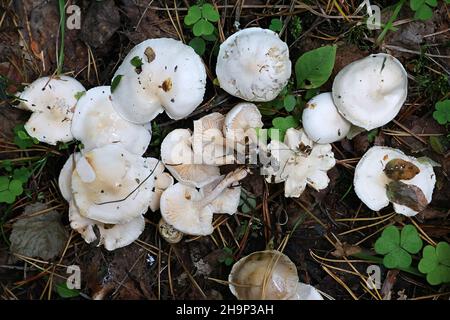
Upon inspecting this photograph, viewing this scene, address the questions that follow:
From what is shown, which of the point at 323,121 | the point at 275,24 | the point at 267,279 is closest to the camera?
the point at 267,279

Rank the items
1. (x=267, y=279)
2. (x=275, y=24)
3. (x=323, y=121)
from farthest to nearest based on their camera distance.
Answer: (x=275, y=24), (x=323, y=121), (x=267, y=279)

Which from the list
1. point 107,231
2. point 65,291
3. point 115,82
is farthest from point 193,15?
point 65,291

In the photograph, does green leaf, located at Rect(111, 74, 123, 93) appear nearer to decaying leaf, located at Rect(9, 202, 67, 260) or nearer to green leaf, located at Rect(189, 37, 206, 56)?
green leaf, located at Rect(189, 37, 206, 56)

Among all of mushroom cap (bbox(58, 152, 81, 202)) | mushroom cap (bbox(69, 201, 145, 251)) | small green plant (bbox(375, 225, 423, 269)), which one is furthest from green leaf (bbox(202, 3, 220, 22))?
small green plant (bbox(375, 225, 423, 269))

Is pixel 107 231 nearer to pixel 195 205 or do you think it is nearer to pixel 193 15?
pixel 195 205

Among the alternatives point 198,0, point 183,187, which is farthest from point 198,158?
point 198,0

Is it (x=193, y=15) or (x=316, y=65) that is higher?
(x=193, y=15)
